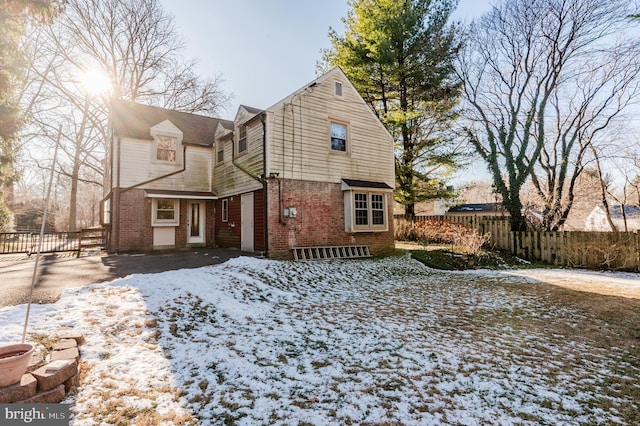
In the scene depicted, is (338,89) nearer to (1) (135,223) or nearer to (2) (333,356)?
(1) (135,223)

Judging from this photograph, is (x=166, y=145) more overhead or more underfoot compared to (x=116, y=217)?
more overhead

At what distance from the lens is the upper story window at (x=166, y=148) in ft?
44.5

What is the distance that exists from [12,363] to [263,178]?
890 centimetres

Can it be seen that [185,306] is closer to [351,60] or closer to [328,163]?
[328,163]

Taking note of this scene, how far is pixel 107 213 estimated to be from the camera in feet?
45.7

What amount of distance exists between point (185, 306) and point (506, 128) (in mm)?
17667

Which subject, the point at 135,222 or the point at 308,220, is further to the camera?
the point at 135,222

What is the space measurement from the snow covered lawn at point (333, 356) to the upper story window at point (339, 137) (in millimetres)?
7645

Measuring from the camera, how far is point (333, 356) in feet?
13.1

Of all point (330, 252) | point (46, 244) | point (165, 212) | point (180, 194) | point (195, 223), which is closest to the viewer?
point (330, 252)

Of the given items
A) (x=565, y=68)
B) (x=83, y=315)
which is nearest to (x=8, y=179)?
(x=83, y=315)

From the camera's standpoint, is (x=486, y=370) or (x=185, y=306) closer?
(x=486, y=370)

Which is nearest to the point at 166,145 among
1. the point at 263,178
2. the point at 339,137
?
the point at 263,178

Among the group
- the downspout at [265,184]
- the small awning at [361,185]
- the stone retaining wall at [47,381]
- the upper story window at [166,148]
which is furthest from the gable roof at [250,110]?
the stone retaining wall at [47,381]
